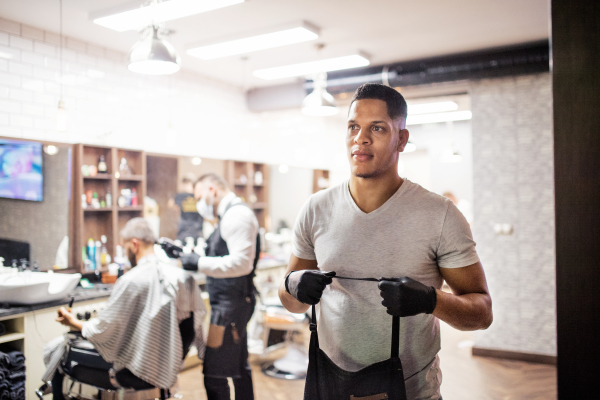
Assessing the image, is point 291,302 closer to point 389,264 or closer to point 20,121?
point 389,264

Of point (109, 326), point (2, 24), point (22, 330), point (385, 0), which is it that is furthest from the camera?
point (2, 24)

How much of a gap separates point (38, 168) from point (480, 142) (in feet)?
13.4

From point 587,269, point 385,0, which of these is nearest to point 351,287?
point 587,269

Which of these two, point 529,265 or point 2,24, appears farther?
point 529,265

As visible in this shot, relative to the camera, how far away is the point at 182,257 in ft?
10.6

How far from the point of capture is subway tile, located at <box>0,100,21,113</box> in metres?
3.65

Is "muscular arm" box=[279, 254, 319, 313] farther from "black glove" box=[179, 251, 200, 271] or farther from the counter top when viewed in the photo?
the counter top

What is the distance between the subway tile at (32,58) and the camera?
12.4ft

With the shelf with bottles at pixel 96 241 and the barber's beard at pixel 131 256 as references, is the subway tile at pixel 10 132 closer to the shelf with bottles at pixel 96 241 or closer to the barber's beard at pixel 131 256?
the shelf with bottles at pixel 96 241

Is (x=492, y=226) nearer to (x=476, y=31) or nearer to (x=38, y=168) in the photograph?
(x=476, y=31)

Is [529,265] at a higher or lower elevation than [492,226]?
lower

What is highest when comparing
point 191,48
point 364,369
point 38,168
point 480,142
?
point 191,48

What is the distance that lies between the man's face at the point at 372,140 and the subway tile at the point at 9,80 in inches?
131

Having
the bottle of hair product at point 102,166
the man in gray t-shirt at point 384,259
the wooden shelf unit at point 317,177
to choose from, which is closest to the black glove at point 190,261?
the bottle of hair product at point 102,166
